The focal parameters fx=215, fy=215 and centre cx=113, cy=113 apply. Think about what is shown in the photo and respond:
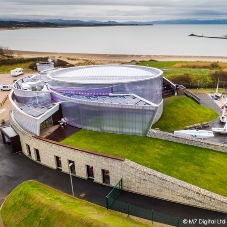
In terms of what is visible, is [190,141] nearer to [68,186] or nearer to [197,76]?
[68,186]

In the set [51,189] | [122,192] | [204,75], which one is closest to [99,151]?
[122,192]

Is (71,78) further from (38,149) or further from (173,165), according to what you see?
(173,165)

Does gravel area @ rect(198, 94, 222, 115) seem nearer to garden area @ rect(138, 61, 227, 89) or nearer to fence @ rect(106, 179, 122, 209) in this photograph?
garden area @ rect(138, 61, 227, 89)

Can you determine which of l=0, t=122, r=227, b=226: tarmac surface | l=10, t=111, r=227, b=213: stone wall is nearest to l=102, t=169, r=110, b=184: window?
l=10, t=111, r=227, b=213: stone wall

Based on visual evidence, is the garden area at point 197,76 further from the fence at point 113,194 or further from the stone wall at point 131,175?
the fence at point 113,194

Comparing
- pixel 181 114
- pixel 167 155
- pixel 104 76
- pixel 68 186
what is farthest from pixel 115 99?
pixel 181 114

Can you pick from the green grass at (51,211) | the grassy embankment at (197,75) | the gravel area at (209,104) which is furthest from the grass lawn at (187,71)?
the green grass at (51,211)
